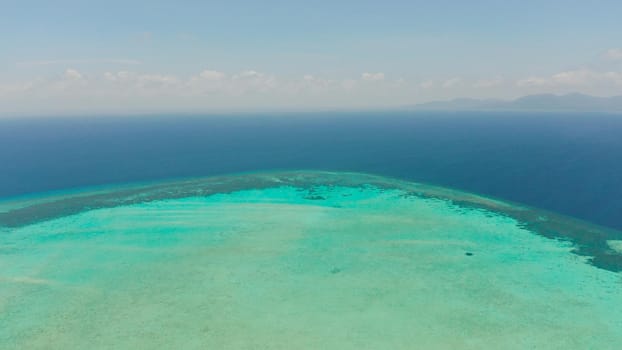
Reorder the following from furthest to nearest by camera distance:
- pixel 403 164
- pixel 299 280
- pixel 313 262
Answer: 1. pixel 403 164
2. pixel 313 262
3. pixel 299 280

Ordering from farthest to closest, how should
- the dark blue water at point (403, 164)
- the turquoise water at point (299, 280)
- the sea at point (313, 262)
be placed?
the dark blue water at point (403, 164) < the sea at point (313, 262) < the turquoise water at point (299, 280)

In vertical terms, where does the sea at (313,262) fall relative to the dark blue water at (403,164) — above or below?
below

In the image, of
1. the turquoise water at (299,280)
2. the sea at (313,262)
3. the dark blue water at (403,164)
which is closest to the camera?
the turquoise water at (299,280)

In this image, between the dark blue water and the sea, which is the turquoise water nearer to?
the sea

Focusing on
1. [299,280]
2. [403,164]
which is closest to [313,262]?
[299,280]

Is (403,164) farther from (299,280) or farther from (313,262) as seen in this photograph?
(299,280)

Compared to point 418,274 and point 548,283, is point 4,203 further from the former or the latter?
point 548,283

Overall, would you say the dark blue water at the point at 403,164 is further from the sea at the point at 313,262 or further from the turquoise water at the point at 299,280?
the turquoise water at the point at 299,280

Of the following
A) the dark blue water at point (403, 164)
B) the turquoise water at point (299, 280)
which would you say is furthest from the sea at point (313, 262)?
the dark blue water at point (403, 164)

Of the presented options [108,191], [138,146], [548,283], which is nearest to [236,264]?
[548,283]

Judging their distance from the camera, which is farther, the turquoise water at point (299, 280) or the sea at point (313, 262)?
the sea at point (313, 262)
